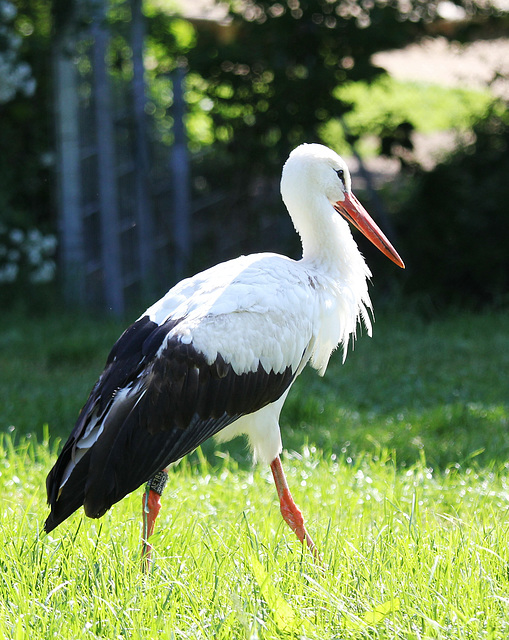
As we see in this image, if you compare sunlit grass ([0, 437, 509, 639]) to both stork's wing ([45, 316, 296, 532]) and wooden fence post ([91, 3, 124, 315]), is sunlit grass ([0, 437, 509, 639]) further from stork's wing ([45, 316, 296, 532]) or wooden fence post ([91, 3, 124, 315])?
wooden fence post ([91, 3, 124, 315])

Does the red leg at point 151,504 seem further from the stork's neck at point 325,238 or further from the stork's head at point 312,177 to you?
the stork's head at point 312,177

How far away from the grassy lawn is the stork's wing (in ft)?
0.62

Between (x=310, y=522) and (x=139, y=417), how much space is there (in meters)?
0.86

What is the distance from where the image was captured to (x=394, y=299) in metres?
7.23

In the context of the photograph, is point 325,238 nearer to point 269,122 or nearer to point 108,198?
point 269,122

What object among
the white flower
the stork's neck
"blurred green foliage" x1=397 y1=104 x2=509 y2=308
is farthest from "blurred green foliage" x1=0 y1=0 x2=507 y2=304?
the stork's neck

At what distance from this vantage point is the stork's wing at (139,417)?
290cm

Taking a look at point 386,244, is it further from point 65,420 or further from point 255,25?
point 255,25

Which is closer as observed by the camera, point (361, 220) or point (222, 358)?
point (222, 358)

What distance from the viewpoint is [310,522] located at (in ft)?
11.4

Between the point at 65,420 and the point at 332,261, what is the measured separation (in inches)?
75.7

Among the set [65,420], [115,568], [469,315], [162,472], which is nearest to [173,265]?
[469,315]

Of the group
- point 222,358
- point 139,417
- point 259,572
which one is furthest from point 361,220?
point 259,572

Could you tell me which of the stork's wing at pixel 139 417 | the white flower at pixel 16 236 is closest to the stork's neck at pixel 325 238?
the stork's wing at pixel 139 417
